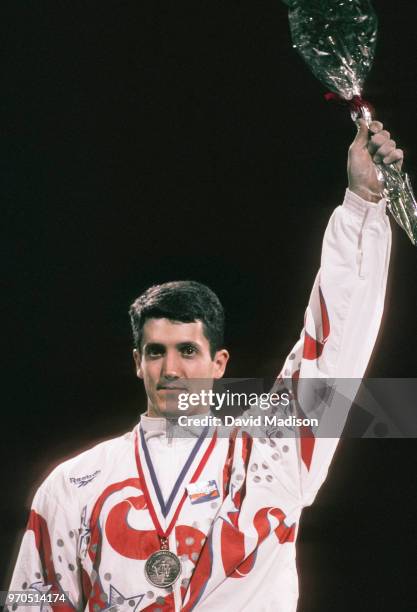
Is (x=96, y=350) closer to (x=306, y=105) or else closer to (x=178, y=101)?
(x=178, y=101)

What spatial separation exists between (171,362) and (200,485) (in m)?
0.29

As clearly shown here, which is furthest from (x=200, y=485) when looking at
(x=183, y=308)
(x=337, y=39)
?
(x=337, y=39)

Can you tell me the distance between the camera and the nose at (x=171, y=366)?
190 cm

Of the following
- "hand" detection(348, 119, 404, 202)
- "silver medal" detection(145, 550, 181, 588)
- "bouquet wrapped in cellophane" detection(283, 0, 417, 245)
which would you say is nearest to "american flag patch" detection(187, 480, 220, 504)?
"silver medal" detection(145, 550, 181, 588)

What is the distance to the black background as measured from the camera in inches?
106

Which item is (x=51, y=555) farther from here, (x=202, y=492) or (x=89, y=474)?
(x=202, y=492)

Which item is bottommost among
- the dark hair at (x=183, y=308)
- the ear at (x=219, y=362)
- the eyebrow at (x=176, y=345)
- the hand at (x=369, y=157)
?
the ear at (x=219, y=362)

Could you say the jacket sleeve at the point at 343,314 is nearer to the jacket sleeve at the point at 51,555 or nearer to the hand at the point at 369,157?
the hand at the point at 369,157

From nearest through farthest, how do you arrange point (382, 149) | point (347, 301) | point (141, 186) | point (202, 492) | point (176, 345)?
point (382, 149)
point (347, 301)
point (202, 492)
point (176, 345)
point (141, 186)

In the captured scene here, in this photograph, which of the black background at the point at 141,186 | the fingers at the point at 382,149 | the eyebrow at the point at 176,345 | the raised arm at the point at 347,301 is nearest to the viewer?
the fingers at the point at 382,149

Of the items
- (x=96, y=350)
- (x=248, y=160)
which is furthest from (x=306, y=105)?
(x=96, y=350)

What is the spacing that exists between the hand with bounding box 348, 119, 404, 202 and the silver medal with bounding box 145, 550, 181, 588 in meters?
0.86

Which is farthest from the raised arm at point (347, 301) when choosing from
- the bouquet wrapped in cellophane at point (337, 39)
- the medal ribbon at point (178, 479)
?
the medal ribbon at point (178, 479)

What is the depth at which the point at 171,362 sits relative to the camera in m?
1.92
